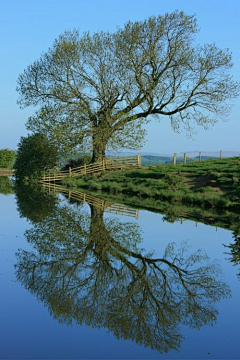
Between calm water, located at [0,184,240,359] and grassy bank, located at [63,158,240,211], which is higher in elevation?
grassy bank, located at [63,158,240,211]

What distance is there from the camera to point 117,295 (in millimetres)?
8695

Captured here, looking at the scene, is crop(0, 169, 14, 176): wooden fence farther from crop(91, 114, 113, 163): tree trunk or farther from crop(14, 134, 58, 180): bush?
crop(91, 114, 113, 163): tree trunk

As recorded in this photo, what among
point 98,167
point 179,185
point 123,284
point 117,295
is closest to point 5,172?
point 98,167

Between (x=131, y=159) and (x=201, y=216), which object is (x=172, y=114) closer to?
(x=131, y=159)

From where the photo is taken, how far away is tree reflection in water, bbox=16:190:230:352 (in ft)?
24.3

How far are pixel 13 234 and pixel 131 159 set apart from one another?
Result: 38.0 metres

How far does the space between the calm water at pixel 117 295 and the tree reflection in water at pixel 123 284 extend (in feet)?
0.05

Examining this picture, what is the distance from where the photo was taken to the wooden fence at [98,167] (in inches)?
1951

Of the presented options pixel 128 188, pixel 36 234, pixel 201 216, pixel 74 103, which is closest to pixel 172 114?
pixel 74 103

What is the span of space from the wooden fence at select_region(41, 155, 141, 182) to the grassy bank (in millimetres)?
1611

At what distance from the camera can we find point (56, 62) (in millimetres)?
44562

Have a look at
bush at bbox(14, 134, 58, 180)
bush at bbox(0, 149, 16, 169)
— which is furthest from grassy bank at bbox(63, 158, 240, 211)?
bush at bbox(0, 149, 16, 169)

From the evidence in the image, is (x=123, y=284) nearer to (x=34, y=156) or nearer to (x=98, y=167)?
(x=98, y=167)

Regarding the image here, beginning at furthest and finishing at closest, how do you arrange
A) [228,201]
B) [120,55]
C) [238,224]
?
[120,55] < [228,201] < [238,224]
